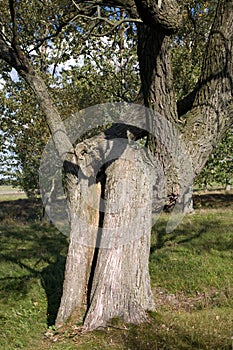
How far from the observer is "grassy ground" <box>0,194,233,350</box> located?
4.59 meters

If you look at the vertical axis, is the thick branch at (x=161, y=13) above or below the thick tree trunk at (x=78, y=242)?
above

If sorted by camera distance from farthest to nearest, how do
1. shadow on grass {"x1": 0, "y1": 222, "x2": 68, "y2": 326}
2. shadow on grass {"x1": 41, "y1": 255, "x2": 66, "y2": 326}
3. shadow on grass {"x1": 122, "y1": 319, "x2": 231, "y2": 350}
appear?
shadow on grass {"x1": 0, "y1": 222, "x2": 68, "y2": 326}, shadow on grass {"x1": 41, "y1": 255, "x2": 66, "y2": 326}, shadow on grass {"x1": 122, "y1": 319, "x2": 231, "y2": 350}

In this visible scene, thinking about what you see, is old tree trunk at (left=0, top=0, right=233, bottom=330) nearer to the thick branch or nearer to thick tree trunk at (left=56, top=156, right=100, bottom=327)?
thick tree trunk at (left=56, top=156, right=100, bottom=327)

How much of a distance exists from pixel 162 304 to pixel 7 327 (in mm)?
2866

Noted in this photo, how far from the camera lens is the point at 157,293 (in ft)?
23.3

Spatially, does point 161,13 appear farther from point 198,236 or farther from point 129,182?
point 198,236

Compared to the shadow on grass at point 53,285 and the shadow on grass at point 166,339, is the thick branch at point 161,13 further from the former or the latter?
the shadow on grass at point 53,285

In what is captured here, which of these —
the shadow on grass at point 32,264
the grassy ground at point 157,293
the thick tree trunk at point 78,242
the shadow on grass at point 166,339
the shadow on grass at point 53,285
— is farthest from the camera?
the shadow on grass at point 32,264

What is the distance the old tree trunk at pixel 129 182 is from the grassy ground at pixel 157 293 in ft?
1.37

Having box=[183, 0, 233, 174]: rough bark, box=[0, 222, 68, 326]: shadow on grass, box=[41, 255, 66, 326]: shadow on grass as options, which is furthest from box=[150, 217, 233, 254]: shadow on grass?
box=[183, 0, 233, 174]: rough bark

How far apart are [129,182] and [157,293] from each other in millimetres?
2948

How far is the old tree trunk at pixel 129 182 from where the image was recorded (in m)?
5.04

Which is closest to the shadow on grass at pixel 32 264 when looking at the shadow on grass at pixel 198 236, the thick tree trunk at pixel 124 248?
the thick tree trunk at pixel 124 248

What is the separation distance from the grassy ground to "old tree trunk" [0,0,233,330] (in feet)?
1.37
